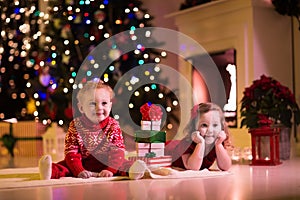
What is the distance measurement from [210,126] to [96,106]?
589 millimetres

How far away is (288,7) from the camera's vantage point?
4.31 meters

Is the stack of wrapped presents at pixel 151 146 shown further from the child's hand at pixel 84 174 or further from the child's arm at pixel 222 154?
the child's hand at pixel 84 174

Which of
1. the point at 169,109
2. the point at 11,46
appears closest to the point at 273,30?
the point at 169,109

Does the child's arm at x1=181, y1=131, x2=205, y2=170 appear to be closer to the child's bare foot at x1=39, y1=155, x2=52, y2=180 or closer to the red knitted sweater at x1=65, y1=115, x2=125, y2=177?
the red knitted sweater at x1=65, y1=115, x2=125, y2=177

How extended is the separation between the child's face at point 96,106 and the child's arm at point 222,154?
0.57 metres

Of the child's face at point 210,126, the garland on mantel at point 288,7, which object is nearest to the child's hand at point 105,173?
the child's face at point 210,126

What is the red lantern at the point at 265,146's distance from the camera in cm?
336

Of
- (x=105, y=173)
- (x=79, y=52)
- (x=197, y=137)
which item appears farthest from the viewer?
(x=79, y=52)

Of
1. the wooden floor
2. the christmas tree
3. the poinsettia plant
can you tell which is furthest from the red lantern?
the christmas tree

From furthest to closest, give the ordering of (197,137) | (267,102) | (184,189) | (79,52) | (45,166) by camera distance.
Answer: (79,52), (267,102), (197,137), (45,166), (184,189)

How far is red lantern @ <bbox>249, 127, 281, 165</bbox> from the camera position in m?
3.36

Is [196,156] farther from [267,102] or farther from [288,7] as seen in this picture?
[288,7]

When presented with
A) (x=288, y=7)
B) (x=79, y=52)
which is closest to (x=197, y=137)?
(x=79, y=52)

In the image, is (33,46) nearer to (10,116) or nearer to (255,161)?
(10,116)
